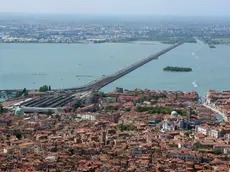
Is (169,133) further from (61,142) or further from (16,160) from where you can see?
(16,160)

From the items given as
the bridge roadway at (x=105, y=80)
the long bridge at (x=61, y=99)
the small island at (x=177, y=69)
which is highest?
the small island at (x=177, y=69)

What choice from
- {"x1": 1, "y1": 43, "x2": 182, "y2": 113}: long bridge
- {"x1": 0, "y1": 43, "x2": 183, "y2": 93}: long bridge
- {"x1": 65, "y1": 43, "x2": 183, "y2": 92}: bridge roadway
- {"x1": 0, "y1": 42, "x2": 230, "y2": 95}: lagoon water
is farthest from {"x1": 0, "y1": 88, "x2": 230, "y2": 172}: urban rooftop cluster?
{"x1": 0, "y1": 42, "x2": 230, "y2": 95}: lagoon water

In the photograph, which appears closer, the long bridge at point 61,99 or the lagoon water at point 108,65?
the long bridge at point 61,99

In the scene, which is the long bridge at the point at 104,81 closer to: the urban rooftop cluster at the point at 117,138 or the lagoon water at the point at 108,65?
the lagoon water at the point at 108,65

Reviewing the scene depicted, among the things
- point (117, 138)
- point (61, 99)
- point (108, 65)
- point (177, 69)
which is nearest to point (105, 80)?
point (177, 69)

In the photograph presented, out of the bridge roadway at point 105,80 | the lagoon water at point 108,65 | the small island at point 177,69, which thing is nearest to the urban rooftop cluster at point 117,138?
the bridge roadway at point 105,80

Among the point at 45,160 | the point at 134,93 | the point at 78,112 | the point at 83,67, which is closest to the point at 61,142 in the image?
the point at 45,160

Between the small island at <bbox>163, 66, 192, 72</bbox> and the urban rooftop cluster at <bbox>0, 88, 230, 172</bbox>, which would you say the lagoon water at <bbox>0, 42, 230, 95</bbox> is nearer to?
the small island at <bbox>163, 66, 192, 72</bbox>
